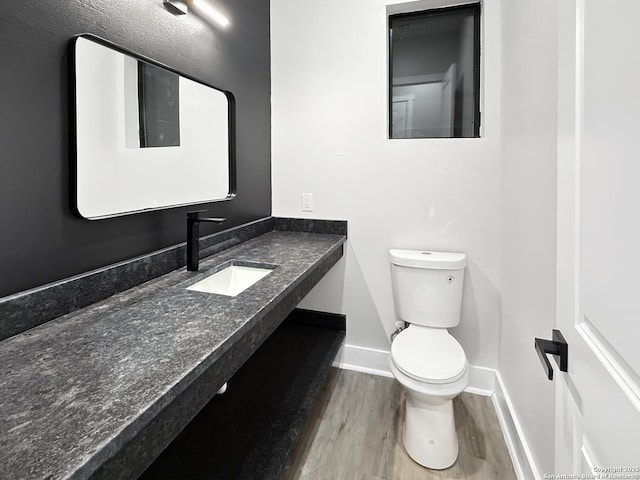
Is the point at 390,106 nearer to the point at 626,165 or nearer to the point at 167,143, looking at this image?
the point at 167,143

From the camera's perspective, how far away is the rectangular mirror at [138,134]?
113 cm

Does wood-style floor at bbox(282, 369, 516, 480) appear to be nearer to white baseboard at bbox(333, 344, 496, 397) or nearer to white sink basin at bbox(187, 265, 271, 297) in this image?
white baseboard at bbox(333, 344, 496, 397)

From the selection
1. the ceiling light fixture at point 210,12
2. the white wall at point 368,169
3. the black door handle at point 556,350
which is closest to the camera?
the black door handle at point 556,350

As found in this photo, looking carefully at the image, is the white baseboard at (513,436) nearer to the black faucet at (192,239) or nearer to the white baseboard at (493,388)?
the white baseboard at (493,388)

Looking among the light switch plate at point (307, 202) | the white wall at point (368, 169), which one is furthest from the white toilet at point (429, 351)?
the light switch plate at point (307, 202)

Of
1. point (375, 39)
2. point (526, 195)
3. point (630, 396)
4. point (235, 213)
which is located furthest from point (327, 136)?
point (630, 396)

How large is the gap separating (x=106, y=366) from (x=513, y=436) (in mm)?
1713

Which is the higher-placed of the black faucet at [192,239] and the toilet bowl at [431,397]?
the black faucet at [192,239]

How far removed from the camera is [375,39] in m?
2.07

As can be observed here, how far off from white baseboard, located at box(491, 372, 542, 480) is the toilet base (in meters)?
0.25

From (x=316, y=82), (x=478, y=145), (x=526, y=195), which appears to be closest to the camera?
(x=526, y=195)

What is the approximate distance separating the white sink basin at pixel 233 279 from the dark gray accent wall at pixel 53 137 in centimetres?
25

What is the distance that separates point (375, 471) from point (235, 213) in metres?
1.45

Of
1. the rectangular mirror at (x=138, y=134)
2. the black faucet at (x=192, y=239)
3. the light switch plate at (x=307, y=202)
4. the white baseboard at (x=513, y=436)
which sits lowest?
the white baseboard at (x=513, y=436)
